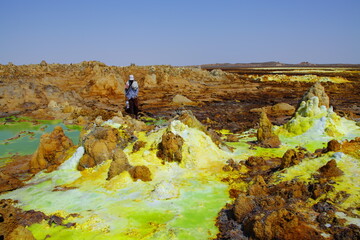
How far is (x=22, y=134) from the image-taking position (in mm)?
9633

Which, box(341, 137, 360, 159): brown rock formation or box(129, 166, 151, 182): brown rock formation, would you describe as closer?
box(341, 137, 360, 159): brown rock formation

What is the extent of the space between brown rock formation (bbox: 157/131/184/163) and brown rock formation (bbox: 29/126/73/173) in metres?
2.03

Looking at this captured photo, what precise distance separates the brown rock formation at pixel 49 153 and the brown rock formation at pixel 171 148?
2033mm

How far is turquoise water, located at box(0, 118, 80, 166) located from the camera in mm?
7743

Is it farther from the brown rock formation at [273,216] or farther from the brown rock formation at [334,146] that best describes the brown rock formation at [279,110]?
the brown rock formation at [273,216]

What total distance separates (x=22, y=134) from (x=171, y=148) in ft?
20.9

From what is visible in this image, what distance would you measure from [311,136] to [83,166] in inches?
187

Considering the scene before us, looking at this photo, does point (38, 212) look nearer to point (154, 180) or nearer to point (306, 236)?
point (154, 180)

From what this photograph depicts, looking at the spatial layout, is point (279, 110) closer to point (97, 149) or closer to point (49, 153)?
point (97, 149)

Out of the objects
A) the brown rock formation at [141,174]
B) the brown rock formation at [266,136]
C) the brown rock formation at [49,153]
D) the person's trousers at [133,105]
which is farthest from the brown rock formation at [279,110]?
the brown rock formation at [141,174]

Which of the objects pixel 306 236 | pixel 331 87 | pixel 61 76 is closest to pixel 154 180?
pixel 306 236

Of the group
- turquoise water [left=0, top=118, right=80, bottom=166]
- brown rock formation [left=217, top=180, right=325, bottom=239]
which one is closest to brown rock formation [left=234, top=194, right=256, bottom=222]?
brown rock formation [left=217, top=180, right=325, bottom=239]

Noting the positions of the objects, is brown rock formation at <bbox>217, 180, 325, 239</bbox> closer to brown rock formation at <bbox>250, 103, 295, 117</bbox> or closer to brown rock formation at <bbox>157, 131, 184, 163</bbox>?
brown rock formation at <bbox>157, 131, 184, 163</bbox>

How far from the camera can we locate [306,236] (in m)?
2.74
